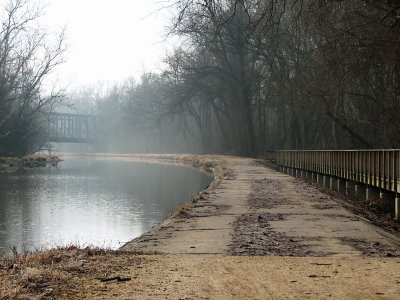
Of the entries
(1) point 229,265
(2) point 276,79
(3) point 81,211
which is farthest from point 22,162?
(1) point 229,265

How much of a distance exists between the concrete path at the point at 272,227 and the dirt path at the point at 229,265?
0.02 m

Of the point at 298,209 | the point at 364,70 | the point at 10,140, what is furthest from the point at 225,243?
the point at 10,140

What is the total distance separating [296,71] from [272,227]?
2801cm

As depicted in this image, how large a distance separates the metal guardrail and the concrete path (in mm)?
1629

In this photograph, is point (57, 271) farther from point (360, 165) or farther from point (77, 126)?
point (77, 126)

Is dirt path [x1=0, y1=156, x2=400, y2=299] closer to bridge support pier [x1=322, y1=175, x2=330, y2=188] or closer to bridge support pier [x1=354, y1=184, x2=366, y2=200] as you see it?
bridge support pier [x1=354, y1=184, x2=366, y2=200]

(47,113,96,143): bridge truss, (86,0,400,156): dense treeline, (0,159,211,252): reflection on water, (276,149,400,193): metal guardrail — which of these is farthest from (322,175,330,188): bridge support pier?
(47,113,96,143): bridge truss

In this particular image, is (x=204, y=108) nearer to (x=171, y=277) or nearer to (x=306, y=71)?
(x=306, y=71)

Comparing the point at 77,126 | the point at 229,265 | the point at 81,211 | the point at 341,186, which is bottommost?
the point at 81,211

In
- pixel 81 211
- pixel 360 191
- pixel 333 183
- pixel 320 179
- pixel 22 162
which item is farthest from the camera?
pixel 22 162

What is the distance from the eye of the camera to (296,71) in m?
37.1

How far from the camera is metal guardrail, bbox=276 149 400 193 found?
14.6 metres

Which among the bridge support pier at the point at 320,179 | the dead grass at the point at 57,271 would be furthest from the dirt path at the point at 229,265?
the bridge support pier at the point at 320,179

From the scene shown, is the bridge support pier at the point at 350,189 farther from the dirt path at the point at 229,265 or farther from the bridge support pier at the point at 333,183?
the dirt path at the point at 229,265
